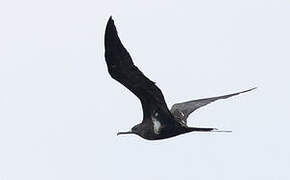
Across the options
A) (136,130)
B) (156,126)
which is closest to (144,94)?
(156,126)

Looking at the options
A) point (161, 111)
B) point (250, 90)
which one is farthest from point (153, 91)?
point (250, 90)

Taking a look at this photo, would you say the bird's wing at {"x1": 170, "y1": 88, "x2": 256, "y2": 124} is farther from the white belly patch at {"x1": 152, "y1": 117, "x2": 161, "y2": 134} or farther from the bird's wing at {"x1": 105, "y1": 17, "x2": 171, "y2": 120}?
the bird's wing at {"x1": 105, "y1": 17, "x2": 171, "y2": 120}

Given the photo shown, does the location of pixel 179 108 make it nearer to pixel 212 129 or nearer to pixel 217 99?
pixel 217 99

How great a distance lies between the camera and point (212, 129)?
2791cm

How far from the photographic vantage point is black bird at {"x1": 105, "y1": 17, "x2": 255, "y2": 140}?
1082 inches

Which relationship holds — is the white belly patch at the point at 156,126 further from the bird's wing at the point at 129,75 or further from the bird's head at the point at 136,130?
the bird's head at the point at 136,130

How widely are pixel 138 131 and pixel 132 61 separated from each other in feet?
7.74

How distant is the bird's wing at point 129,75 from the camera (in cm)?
2731

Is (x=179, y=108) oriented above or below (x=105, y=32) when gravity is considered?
below

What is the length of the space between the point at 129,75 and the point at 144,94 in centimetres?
88

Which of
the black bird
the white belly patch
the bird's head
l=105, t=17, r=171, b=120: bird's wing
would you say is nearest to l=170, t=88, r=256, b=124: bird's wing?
the black bird

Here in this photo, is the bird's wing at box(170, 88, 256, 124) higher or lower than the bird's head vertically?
higher

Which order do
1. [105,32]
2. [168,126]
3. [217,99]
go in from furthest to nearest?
[217,99], [168,126], [105,32]

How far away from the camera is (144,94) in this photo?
94.7 ft
